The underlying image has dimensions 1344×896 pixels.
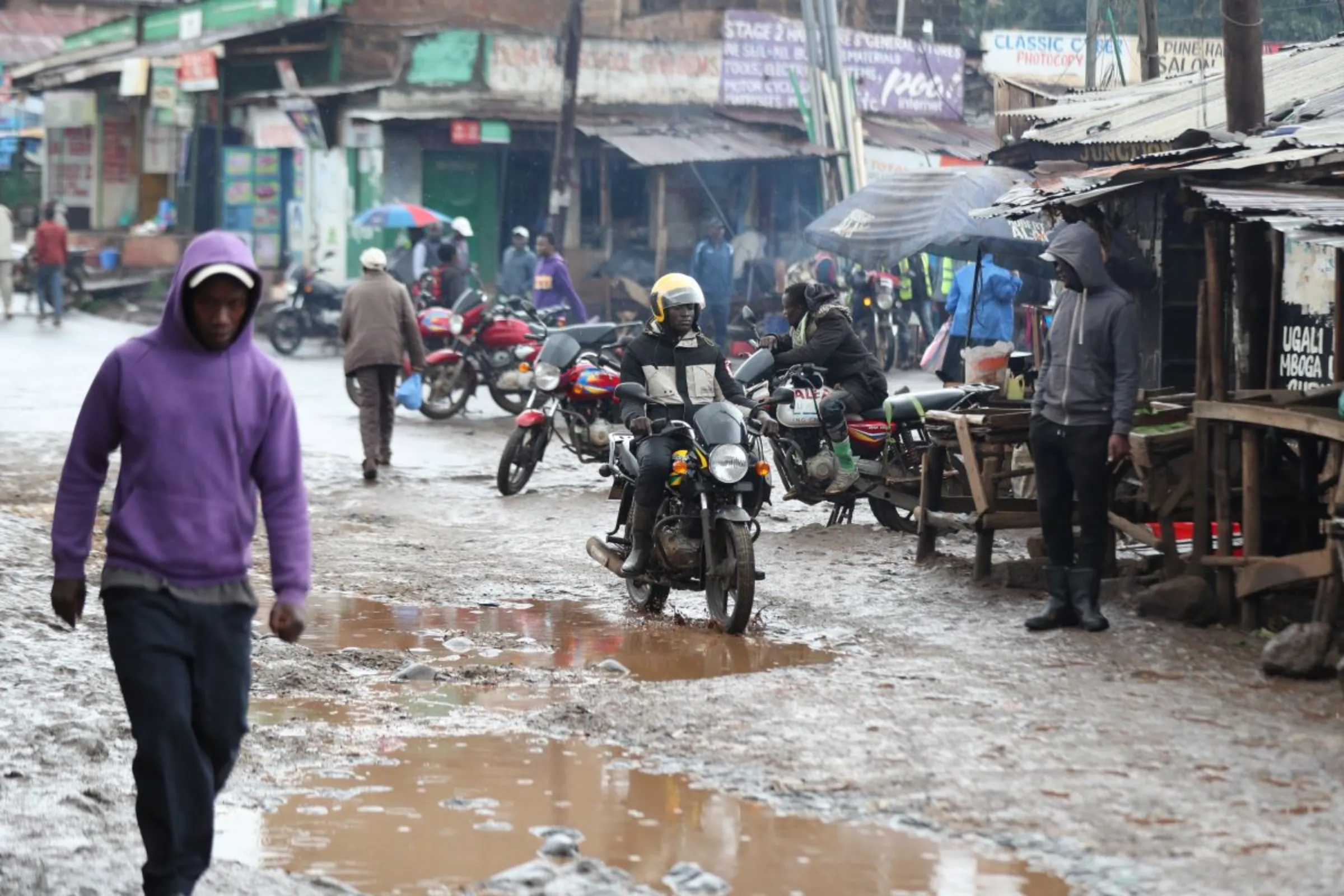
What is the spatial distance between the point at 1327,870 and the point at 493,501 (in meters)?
8.96

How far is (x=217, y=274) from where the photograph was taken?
415 centimetres

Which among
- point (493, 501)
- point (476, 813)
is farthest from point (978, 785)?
point (493, 501)

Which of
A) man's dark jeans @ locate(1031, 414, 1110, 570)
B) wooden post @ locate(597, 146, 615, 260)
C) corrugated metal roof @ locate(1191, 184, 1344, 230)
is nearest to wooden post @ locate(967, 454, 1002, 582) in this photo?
man's dark jeans @ locate(1031, 414, 1110, 570)

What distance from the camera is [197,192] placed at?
110 ft

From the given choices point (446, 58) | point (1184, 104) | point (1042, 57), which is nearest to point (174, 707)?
point (1184, 104)

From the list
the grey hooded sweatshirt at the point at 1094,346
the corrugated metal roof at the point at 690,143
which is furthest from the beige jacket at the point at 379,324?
the corrugated metal roof at the point at 690,143

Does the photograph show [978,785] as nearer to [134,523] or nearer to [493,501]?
[134,523]

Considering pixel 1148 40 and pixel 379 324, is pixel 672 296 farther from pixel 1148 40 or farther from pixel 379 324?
pixel 1148 40

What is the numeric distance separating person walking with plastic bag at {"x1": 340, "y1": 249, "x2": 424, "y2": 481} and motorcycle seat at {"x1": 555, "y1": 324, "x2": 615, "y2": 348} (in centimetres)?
129

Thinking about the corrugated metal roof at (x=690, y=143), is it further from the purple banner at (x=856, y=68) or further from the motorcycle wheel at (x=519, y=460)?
the motorcycle wheel at (x=519, y=460)

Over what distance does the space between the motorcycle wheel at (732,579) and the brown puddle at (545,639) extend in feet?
0.32

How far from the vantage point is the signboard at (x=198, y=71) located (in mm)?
30594

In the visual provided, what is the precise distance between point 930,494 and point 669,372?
195 cm

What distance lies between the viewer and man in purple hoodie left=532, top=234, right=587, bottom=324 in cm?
2167
